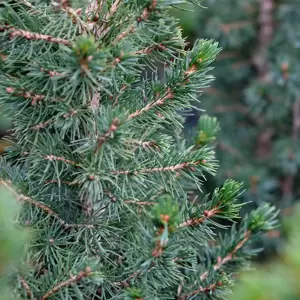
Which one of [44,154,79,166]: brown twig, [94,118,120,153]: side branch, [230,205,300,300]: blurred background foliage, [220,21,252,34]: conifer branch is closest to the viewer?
[230,205,300,300]: blurred background foliage

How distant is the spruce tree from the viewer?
0.90 m

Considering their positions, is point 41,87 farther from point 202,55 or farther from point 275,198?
point 275,198

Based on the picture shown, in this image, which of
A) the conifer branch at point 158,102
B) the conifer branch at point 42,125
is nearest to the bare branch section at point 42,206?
the conifer branch at point 42,125

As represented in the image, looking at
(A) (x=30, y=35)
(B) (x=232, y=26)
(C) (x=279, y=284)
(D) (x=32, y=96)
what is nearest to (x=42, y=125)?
(D) (x=32, y=96)

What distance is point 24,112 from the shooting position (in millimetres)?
997

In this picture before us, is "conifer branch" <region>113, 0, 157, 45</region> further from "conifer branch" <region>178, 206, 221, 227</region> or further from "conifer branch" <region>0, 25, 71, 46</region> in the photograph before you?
"conifer branch" <region>178, 206, 221, 227</region>

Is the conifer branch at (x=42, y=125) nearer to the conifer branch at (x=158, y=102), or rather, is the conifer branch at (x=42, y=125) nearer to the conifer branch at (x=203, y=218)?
the conifer branch at (x=158, y=102)

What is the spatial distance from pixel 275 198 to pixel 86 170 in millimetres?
1618

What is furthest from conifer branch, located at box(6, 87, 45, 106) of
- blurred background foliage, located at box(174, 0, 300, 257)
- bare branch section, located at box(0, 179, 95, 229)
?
blurred background foliage, located at box(174, 0, 300, 257)

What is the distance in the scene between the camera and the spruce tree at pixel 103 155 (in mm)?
901

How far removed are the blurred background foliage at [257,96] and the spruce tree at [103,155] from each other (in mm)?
1156

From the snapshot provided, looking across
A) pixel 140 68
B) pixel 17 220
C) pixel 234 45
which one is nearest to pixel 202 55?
pixel 140 68

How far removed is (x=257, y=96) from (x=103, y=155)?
1.47 m

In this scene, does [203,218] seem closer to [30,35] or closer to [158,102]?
[158,102]
